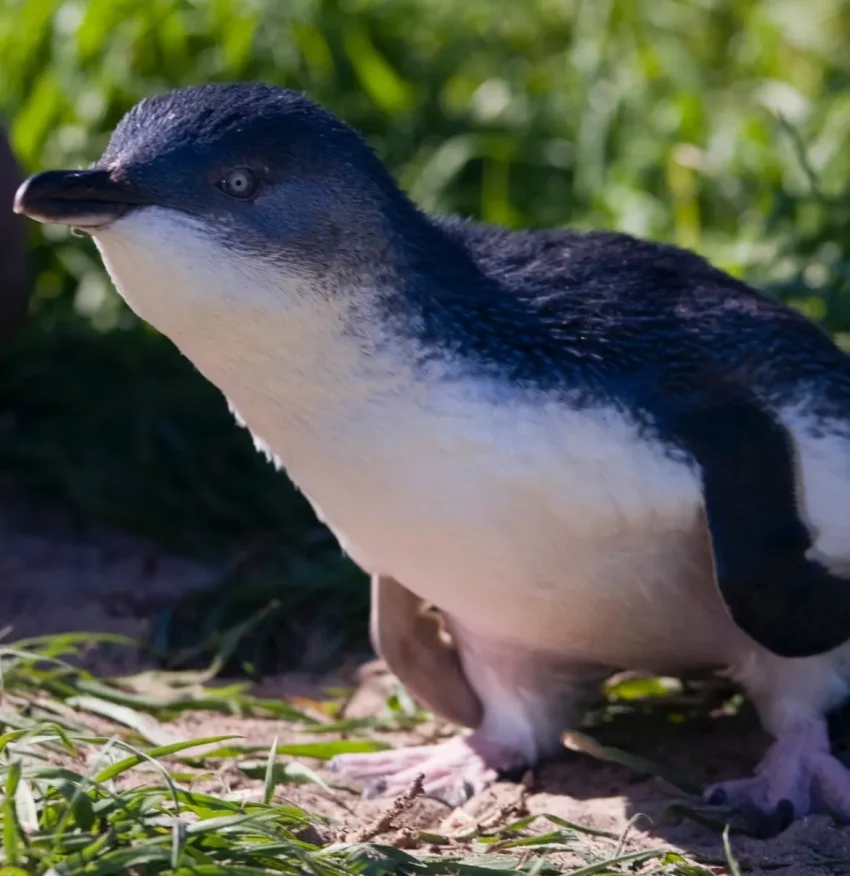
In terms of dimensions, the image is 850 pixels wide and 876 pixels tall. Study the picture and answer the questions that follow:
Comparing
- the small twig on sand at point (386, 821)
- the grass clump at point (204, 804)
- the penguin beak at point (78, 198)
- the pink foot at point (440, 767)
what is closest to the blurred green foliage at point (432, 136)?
the grass clump at point (204, 804)

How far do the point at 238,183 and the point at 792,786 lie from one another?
1.35 metres

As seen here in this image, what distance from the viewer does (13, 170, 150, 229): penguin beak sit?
2.30 meters

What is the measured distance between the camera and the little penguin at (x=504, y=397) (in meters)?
2.38

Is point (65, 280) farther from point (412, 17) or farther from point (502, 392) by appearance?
point (502, 392)

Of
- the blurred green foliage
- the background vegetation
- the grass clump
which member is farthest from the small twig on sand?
the blurred green foliage

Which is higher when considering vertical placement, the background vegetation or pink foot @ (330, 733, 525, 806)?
the background vegetation

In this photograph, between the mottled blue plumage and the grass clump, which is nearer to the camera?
the grass clump

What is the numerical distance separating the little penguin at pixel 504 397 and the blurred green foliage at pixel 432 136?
1463 millimetres

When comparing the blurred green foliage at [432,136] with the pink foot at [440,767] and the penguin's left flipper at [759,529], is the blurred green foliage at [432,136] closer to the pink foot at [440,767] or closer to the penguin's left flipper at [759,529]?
the pink foot at [440,767]

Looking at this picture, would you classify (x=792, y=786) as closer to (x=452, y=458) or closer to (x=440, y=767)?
(x=440, y=767)

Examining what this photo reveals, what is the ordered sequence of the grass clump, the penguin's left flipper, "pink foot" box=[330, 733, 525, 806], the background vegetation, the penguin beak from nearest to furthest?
the grass clump, the penguin beak, the penguin's left flipper, "pink foot" box=[330, 733, 525, 806], the background vegetation

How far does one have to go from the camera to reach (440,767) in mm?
2887

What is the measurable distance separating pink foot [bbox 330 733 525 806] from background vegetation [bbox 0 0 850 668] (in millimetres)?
965

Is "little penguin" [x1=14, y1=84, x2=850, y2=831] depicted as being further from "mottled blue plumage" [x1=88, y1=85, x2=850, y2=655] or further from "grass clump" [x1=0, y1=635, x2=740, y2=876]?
"grass clump" [x1=0, y1=635, x2=740, y2=876]
